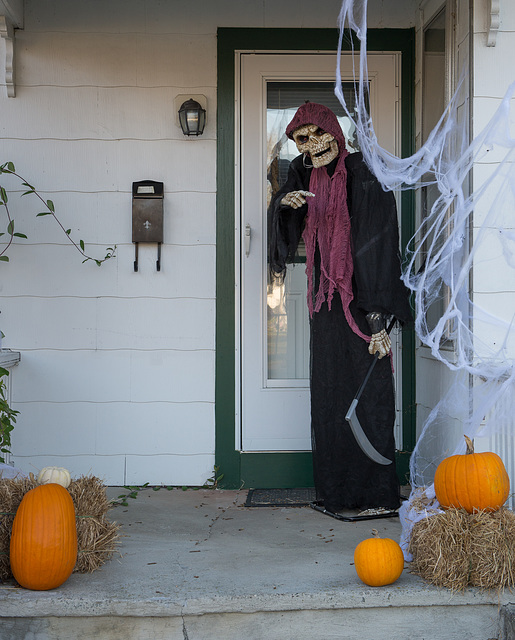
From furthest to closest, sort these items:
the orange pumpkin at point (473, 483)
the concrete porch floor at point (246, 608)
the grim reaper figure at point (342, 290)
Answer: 1. the grim reaper figure at point (342, 290)
2. the orange pumpkin at point (473, 483)
3. the concrete porch floor at point (246, 608)

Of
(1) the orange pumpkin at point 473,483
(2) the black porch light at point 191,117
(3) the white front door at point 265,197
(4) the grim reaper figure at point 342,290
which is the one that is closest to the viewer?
(1) the orange pumpkin at point 473,483

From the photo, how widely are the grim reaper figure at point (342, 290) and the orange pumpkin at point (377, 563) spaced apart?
0.95 meters

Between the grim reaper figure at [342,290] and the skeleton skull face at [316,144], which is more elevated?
the skeleton skull face at [316,144]

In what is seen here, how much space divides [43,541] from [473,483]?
4.68ft

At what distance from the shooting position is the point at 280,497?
12.0 ft

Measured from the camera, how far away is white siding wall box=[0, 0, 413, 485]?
3.79m

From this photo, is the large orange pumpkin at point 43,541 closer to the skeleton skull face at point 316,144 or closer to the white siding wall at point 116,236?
the white siding wall at point 116,236

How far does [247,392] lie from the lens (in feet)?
12.6

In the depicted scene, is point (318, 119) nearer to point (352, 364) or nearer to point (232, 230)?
point (232, 230)

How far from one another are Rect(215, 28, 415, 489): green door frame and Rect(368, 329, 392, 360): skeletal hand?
2.88 feet

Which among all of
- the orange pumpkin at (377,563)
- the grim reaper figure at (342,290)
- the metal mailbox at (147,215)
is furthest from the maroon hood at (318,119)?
the orange pumpkin at (377,563)

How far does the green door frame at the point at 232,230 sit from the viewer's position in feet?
12.5

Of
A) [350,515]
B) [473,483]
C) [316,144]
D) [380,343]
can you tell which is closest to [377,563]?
[473,483]

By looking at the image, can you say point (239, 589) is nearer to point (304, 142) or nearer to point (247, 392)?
point (247, 392)
